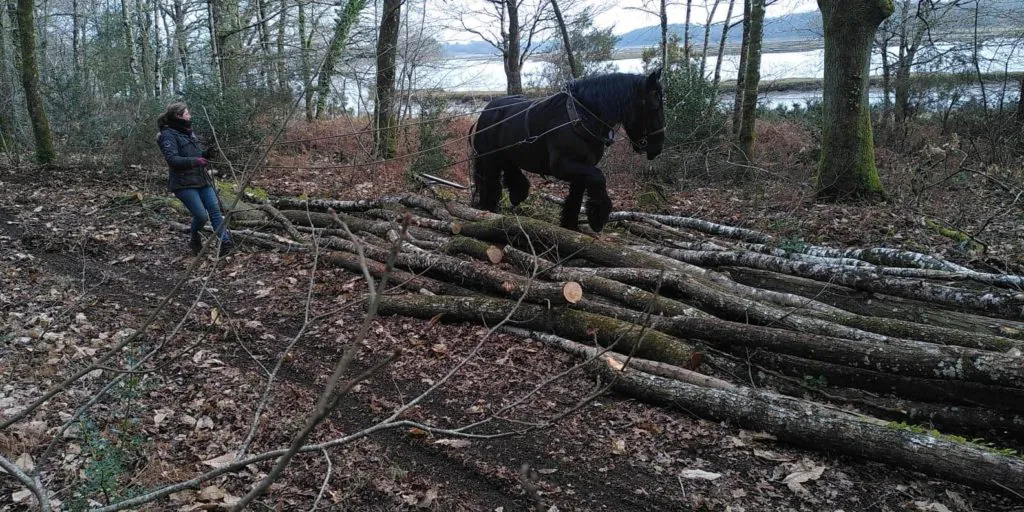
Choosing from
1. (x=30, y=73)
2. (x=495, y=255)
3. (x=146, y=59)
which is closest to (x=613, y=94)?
(x=495, y=255)

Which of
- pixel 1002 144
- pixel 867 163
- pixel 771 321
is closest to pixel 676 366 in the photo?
pixel 771 321

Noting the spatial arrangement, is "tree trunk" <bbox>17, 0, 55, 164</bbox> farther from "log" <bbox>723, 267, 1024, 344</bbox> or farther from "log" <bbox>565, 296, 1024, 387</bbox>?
"log" <bbox>723, 267, 1024, 344</bbox>

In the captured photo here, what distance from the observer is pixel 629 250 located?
19.3 feet

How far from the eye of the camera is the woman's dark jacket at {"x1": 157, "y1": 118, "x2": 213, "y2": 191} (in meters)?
6.72

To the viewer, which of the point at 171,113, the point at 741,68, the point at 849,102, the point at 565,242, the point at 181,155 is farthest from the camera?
the point at 741,68

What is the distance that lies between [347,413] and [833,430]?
306 cm

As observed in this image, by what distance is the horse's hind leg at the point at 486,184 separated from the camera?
7.51 metres

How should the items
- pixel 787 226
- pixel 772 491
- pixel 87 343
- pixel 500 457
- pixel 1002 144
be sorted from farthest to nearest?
pixel 1002 144 → pixel 787 226 → pixel 87 343 → pixel 500 457 → pixel 772 491

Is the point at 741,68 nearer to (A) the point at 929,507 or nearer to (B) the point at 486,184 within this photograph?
(B) the point at 486,184

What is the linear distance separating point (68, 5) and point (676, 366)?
34.1 meters

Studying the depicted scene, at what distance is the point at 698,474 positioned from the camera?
3.37m

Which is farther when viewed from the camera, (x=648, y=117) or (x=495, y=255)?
(x=648, y=117)

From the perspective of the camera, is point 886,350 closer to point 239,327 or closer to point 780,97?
point 239,327

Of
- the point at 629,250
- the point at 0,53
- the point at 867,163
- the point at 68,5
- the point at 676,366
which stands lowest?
the point at 676,366
